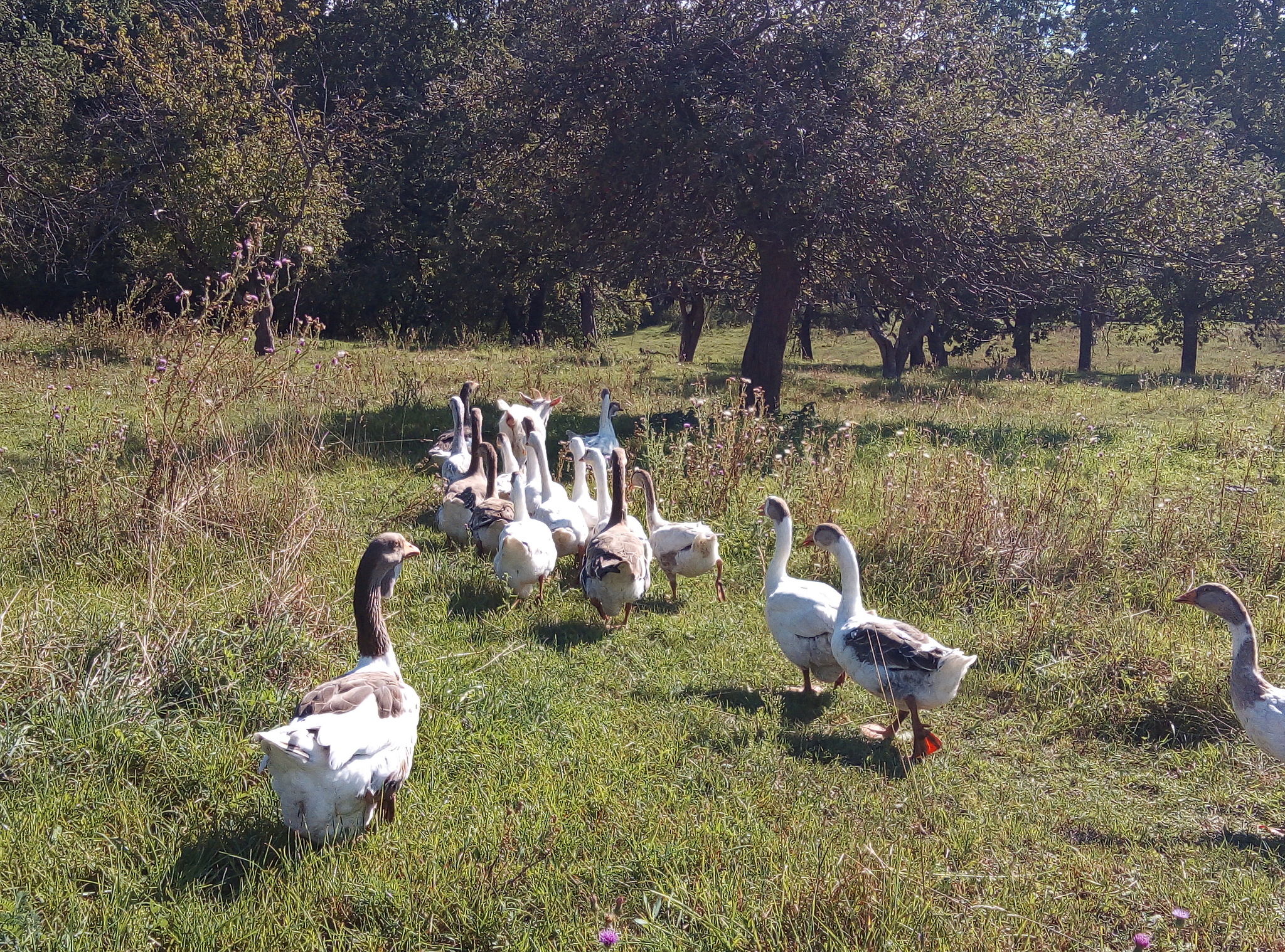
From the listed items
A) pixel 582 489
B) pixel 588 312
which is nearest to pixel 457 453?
pixel 582 489

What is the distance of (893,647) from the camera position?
4.85m

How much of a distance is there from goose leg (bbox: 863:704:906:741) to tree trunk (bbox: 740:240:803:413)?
31.9ft

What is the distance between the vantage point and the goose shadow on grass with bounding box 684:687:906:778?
15.6 ft

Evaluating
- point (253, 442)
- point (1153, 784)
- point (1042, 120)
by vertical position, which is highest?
point (1042, 120)

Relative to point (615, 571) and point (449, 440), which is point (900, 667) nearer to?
point (615, 571)

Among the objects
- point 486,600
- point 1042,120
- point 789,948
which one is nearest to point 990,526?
point 486,600

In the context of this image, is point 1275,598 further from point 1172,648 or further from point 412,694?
point 412,694

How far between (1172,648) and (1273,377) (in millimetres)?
16750

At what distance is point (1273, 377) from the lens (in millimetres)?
19172

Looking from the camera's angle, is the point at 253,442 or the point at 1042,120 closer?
the point at 253,442

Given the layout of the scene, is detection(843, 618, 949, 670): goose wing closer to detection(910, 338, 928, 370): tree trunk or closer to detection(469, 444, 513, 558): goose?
detection(469, 444, 513, 558): goose

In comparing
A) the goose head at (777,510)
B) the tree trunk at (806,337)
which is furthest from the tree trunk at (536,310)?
the goose head at (777,510)

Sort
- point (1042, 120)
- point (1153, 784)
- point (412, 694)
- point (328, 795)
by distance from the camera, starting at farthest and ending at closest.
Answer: point (1042, 120), point (1153, 784), point (412, 694), point (328, 795)

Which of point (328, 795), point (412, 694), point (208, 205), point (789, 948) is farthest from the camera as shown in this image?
point (208, 205)
